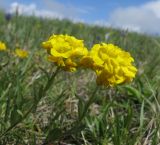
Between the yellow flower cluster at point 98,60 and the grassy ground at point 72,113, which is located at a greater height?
the yellow flower cluster at point 98,60

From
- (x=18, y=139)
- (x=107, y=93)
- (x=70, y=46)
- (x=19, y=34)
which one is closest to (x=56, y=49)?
(x=70, y=46)

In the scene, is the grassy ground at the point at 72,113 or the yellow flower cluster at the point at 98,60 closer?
the yellow flower cluster at the point at 98,60

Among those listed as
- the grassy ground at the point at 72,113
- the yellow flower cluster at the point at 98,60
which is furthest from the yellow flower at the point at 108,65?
the grassy ground at the point at 72,113

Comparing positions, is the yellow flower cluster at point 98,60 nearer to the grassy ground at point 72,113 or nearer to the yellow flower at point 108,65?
the yellow flower at point 108,65

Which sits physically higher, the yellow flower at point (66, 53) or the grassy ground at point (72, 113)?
the yellow flower at point (66, 53)

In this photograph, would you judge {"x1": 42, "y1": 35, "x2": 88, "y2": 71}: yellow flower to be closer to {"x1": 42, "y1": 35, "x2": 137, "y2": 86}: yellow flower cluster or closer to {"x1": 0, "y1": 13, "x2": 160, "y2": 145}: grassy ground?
{"x1": 42, "y1": 35, "x2": 137, "y2": 86}: yellow flower cluster

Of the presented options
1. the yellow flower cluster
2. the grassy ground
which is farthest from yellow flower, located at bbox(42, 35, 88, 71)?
the grassy ground
